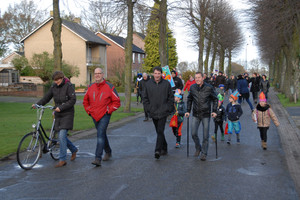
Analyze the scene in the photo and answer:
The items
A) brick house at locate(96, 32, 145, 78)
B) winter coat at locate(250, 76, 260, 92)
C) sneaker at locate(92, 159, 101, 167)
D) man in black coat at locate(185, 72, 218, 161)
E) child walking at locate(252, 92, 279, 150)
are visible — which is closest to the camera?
sneaker at locate(92, 159, 101, 167)

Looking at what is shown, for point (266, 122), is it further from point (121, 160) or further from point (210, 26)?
point (210, 26)

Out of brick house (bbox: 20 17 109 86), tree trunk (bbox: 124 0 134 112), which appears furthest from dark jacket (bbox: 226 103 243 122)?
brick house (bbox: 20 17 109 86)

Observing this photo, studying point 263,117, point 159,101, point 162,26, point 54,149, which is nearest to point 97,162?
point 54,149

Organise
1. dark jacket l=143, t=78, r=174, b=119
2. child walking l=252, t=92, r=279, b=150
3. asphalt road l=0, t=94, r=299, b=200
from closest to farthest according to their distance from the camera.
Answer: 1. asphalt road l=0, t=94, r=299, b=200
2. dark jacket l=143, t=78, r=174, b=119
3. child walking l=252, t=92, r=279, b=150

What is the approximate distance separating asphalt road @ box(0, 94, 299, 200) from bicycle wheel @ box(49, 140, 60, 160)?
13 centimetres

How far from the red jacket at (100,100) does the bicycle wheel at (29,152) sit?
120 cm

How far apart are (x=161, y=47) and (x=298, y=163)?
1500cm

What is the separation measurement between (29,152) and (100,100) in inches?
65.0

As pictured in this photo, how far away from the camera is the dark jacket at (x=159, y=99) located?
746 cm

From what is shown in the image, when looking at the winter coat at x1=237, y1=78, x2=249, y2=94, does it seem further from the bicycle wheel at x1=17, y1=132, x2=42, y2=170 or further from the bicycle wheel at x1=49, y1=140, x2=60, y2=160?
the bicycle wheel at x1=17, y1=132, x2=42, y2=170

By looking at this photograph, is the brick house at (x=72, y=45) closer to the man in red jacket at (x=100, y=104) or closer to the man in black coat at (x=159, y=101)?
the man in black coat at (x=159, y=101)

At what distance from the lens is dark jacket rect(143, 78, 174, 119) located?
7457mm

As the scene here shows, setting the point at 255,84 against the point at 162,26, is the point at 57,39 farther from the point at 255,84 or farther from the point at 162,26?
the point at 255,84

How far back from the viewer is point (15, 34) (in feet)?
180
